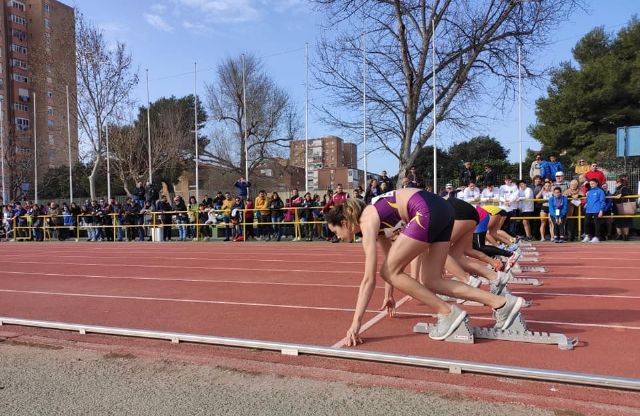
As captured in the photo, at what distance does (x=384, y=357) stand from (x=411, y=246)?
3.02ft

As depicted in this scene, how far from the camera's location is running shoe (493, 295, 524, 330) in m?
4.27

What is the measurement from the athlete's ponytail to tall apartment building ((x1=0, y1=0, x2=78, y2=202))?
32.9 m

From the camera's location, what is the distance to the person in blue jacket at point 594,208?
13141 mm

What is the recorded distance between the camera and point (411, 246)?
4.10 metres

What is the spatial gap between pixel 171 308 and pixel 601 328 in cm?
485

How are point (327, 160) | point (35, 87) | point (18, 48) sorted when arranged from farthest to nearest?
point (18, 48), point (327, 160), point (35, 87)

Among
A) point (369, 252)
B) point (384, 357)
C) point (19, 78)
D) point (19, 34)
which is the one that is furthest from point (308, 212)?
point (19, 34)

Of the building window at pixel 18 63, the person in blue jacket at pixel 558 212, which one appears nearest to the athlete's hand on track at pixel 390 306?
the person in blue jacket at pixel 558 212

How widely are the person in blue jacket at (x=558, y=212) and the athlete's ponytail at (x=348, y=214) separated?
10.9 m

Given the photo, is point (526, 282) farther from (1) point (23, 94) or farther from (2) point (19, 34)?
(2) point (19, 34)

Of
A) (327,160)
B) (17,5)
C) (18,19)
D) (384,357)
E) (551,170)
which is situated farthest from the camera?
(18,19)

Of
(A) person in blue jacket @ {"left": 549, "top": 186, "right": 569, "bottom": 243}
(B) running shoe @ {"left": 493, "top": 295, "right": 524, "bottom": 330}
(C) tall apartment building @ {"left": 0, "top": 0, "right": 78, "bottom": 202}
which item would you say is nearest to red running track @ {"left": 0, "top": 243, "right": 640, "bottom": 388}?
(B) running shoe @ {"left": 493, "top": 295, "right": 524, "bottom": 330}

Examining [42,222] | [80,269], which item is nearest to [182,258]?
[80,269]

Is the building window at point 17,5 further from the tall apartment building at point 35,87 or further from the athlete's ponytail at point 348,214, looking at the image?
the athlete's ponytail at point 348,214
